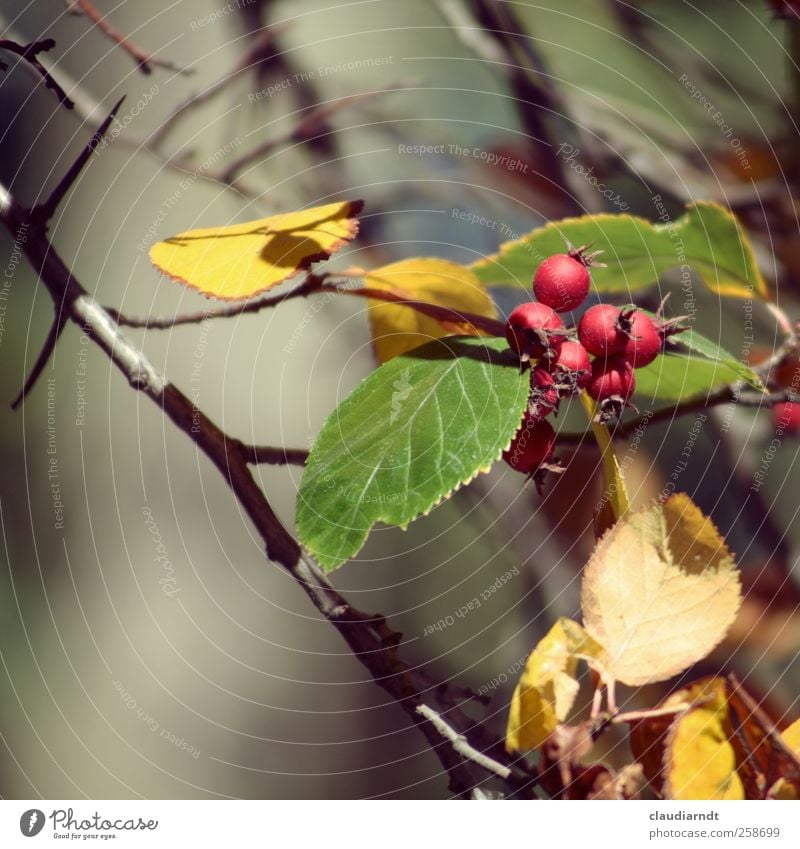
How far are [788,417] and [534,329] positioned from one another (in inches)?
9.0

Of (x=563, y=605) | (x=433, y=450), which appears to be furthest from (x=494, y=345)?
(x=563, y=605)

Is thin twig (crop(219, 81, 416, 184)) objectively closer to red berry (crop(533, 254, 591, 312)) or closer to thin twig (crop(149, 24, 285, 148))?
thin twig (crop(149, 24, 285, 148))

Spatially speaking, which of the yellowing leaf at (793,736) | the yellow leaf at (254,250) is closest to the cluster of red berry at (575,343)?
the yellow leaf at (254,250)

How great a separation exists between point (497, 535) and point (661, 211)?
22 cm

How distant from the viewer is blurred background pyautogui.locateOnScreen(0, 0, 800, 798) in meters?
0.41

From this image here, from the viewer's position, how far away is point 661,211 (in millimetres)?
456

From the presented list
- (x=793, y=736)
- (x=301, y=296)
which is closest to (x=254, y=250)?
(x=301, y=296)

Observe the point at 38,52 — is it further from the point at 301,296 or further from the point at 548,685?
the point at 548,685

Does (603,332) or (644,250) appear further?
(644,250)

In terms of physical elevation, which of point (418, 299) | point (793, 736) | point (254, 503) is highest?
point (418, 299)

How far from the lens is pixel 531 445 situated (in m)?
0.37

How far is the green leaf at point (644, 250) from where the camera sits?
417mm

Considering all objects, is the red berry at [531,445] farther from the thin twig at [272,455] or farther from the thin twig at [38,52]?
the thin twig at [38,52]

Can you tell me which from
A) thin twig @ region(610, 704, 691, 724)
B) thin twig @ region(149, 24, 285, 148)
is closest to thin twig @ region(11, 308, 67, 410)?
thin twig @ region(149, 24, 285, 148)
